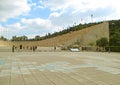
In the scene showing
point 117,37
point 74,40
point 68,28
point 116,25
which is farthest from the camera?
point 68,28

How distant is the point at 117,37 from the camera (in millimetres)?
64688

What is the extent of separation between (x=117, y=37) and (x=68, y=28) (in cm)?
6429

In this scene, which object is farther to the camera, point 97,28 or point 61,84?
point 97,28

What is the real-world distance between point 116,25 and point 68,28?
33067 mm

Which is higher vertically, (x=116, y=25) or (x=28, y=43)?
(x=116, y=25)

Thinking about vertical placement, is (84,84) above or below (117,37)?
below

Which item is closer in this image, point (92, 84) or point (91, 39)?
point (92, 84)

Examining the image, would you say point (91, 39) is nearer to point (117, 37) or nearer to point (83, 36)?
point (83, 36)

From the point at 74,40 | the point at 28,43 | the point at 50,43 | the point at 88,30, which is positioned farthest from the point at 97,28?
the point at 28,43

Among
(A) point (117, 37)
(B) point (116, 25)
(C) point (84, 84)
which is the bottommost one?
(C) point (84, 84)

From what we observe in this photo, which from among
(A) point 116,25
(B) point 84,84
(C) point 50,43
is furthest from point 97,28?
(B) point 84,84

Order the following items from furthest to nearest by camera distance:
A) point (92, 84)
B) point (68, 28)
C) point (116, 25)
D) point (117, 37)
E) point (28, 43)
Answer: point (68, 28) < point (28, 43) < point (116, 25) < point (117, 37) < point (92, 84)

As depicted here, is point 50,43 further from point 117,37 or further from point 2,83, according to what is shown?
point 2,83

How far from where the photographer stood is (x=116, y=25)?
331 ft
